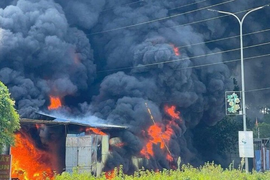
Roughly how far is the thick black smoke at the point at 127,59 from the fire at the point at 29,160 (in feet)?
12.2

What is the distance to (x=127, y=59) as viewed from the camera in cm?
5438

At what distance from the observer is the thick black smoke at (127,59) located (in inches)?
1885

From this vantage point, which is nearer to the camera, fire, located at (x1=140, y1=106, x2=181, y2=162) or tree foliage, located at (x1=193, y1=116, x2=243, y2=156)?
fire, located at (x1=140, y1=106, x2=181, y2=162)

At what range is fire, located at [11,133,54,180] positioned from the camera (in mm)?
44375

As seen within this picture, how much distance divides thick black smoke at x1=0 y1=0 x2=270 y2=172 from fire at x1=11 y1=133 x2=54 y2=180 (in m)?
3.73

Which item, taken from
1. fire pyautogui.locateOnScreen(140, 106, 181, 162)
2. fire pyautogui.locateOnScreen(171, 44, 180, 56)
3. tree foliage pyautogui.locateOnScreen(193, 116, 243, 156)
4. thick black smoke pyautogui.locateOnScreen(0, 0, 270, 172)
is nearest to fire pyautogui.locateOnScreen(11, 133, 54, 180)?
thick black smoke pyautogui.locateOnScreen(0, 0, 270, 172)

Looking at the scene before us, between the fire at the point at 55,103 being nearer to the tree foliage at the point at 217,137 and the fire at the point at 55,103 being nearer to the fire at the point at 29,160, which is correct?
the fire at the point at 29,160

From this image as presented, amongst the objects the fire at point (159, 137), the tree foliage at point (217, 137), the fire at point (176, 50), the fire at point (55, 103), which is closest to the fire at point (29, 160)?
the fire at point (55, 103)

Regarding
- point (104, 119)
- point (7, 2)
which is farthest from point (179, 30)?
point (7, 2)

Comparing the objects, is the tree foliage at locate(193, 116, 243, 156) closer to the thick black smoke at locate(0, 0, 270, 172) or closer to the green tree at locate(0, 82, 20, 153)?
the thick black smoke at locate(0, 0, 270, 172)

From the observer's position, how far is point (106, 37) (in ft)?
190

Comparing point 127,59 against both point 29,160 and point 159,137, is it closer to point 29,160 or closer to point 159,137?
point 159,137

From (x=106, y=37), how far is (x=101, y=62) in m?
3.22

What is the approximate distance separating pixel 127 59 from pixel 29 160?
53.9 feet
